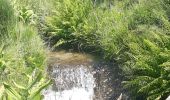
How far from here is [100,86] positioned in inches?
333

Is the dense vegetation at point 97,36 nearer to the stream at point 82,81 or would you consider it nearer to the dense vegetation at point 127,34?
the dense vegetation at point 127,34

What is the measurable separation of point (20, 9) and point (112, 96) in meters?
3.34

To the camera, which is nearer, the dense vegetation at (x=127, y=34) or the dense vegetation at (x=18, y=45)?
the dense vegetation at (x=127, y=34)

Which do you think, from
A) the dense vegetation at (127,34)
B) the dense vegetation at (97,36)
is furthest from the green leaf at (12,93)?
the dense vegetation at (127,34)

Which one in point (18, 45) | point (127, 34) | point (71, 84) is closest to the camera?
point (18, 45)

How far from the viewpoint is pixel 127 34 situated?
8820 millimetres

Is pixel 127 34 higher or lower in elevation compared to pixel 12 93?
higher

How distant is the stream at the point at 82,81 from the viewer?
8.32 metres

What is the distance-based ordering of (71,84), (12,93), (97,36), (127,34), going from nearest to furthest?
(12,93) → (71,84) → (127,34) → (97,36)

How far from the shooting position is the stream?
328 inches

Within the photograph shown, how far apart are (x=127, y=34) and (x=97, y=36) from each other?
81cm

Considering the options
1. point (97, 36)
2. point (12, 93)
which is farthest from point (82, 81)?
point (12, 93)

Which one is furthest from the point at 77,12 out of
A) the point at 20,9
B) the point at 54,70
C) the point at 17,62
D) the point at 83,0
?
the point at 17,62

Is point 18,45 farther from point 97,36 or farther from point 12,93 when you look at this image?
point 12,93
